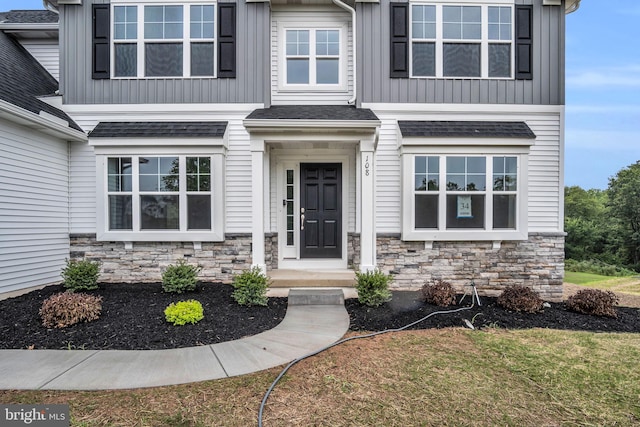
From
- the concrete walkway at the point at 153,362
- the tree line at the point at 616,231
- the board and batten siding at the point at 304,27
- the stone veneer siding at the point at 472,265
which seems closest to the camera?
the concrete walkway at the point at 153,362

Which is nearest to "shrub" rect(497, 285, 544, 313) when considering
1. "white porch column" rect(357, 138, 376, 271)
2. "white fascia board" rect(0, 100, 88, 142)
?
"white porch column" rect(357, 138, 376, 271)

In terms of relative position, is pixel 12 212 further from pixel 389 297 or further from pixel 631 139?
pixel 631 139

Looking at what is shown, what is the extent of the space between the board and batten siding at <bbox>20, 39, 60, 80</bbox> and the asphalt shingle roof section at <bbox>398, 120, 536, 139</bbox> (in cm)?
810

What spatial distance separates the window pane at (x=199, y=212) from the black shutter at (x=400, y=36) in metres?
4.56

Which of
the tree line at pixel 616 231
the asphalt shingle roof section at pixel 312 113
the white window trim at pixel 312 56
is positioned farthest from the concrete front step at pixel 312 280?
the tree line at pixel 616 231

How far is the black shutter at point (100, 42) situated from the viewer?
665cm

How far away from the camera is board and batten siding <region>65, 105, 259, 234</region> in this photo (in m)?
6.66

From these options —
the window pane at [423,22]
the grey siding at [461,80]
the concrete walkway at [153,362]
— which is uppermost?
the window pane at [423,22]

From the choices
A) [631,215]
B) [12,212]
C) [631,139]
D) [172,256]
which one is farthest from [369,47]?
[631,139]

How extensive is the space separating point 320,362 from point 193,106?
5537 mm

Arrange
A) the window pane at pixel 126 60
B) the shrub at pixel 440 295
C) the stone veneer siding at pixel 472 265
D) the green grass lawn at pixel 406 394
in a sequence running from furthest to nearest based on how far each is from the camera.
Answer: the window pane at pixel 126 60
the stone veneer siding at pixel 472 265
the shrub at pixel 440 295
the green grass lawn at pixel 406 394

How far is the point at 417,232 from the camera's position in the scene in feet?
20.9

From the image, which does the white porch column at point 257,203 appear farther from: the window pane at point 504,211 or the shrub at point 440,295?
the window pane at point 504,211

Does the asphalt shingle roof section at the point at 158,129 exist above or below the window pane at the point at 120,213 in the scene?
above
